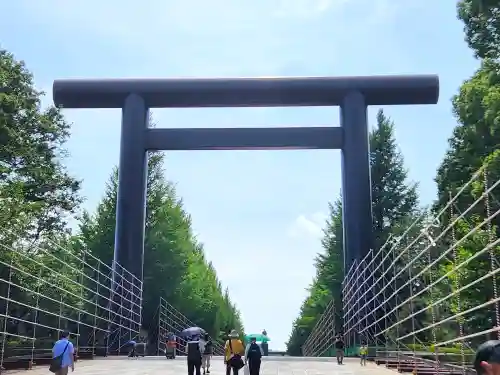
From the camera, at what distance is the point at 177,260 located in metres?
32.7

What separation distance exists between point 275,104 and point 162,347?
12247mm

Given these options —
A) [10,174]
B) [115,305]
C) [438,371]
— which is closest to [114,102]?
[10,174]

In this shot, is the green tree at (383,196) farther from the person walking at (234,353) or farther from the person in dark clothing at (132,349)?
the person walking at (234,353)

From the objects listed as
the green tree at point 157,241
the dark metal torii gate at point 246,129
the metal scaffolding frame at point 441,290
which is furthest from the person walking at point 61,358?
the green tree at point 157,241

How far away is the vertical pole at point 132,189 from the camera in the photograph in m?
24.0

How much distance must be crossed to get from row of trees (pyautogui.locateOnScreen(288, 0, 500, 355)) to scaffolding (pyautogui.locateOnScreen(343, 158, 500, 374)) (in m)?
0.07

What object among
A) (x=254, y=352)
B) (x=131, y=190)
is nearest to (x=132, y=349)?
(x=131, y=190)

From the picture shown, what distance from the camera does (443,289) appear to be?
21.1 meters

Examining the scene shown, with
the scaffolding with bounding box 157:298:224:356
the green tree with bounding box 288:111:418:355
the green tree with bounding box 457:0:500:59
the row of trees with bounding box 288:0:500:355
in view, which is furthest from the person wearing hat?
the green tree with bounding box 288:111:418:355

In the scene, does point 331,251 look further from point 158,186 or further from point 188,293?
point 158,186

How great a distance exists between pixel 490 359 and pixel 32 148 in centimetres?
2701

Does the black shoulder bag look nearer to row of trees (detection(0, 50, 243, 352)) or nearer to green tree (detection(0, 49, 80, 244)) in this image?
row of trees (detection(0, 50, 243, 352))

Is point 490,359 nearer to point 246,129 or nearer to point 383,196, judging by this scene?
point 246,129

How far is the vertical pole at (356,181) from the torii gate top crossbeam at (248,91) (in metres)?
0.63
